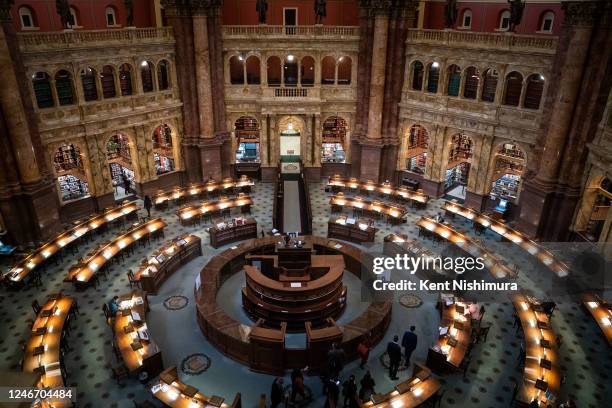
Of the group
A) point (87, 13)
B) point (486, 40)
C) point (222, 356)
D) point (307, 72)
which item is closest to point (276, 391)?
point (222, 356)

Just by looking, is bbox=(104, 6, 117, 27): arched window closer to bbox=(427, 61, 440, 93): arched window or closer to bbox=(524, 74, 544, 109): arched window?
bbox=(427, 61, 440, 93): arched window

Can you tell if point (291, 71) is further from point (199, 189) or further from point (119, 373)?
point (119, 373)

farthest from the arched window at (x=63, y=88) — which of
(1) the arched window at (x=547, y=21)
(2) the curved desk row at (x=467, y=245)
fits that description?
(1) the arched window at (x=547, y=21)

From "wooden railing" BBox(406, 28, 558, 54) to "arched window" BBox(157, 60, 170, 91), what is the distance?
14.8 m

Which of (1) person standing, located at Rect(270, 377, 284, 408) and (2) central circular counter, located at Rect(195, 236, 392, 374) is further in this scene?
(2) central circular counter, located at Rect(195, 236, 392, 374)

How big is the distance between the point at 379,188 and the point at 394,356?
15.0 m

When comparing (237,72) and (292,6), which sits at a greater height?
(292,6)

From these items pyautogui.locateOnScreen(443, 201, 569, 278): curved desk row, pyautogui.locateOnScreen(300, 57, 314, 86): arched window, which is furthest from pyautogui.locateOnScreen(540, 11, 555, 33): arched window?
pyautogui.locateOnScreen(300, 57, 314, 86): arched window

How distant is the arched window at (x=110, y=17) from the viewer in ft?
91.6

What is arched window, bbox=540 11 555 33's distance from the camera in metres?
25.1

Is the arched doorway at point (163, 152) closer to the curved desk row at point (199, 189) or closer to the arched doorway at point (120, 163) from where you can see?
the arched doorway at point (120, 163)

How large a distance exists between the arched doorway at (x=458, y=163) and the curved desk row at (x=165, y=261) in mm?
17453

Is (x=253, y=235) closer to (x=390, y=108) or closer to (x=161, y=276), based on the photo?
(x=161, y=276)

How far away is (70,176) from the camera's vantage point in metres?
26.5
